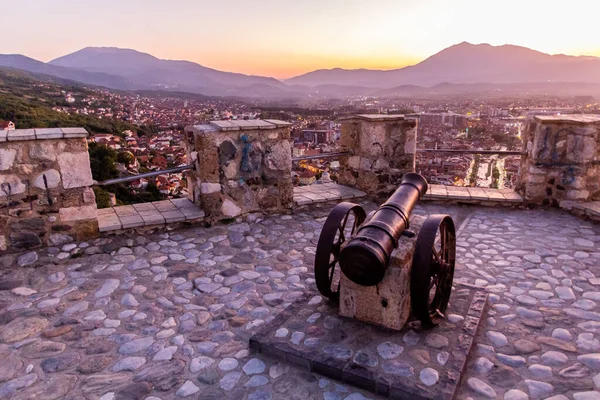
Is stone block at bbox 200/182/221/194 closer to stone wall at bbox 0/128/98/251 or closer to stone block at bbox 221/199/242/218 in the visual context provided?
stone block at bbox 221/199/242/218

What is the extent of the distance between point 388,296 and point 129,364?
5.60 feet

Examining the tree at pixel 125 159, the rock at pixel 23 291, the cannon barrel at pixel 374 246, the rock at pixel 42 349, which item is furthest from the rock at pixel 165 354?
the tree at pixel 125 159

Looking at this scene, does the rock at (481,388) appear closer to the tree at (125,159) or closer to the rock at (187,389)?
the rock at (187,389)

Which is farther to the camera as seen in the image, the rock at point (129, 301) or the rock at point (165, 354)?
the rock at point (129, 301)

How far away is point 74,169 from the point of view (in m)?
4.28

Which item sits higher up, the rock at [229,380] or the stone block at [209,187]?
the stone block at [209,187]

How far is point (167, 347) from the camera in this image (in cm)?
281

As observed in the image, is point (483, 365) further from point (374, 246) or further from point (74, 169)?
point (74, 169)

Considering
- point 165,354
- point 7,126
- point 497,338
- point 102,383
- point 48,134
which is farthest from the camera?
point 7,126

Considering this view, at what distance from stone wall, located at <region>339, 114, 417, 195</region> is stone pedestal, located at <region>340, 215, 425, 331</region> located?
3345 mm

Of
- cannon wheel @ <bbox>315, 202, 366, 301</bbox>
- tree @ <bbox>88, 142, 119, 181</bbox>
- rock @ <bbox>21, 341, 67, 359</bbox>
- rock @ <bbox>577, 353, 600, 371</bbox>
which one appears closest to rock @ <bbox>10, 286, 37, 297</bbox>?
rock @ <bbox>21, 341, 67, 359</bbox>

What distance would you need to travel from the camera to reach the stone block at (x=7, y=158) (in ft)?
13.0

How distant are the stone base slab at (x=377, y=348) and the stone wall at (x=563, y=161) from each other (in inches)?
137

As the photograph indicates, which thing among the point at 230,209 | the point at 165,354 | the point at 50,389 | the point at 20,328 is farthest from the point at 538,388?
the point at 230,209
